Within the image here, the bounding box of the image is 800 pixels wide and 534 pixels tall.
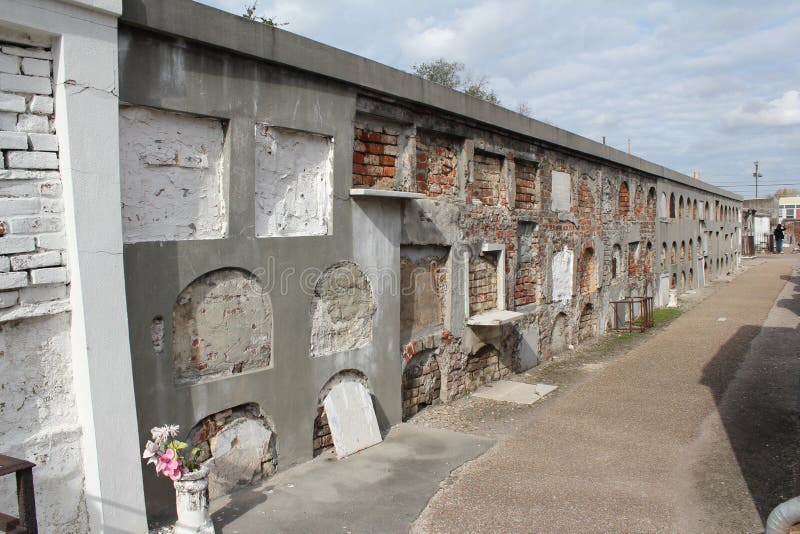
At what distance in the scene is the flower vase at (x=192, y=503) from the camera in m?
3.63

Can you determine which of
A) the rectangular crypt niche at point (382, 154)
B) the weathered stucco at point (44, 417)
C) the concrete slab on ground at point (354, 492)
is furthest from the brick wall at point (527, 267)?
the weathered stucco at point (44, 417)

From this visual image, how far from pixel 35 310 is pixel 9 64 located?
4.38 feet

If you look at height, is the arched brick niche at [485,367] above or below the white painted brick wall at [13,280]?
below

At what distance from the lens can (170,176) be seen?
407 centimetres

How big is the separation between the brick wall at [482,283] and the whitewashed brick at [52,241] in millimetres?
4977

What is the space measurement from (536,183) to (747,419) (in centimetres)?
438

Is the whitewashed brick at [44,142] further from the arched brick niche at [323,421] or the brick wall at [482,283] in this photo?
the brick wall at [482,283]

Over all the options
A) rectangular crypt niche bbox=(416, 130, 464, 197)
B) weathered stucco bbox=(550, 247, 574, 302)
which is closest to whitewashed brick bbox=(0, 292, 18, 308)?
rectangular crypt niche bbox=(416, 130, 464, 197)

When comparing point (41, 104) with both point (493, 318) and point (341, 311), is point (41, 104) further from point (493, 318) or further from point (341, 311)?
point (493, 318)

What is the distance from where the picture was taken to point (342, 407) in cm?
527

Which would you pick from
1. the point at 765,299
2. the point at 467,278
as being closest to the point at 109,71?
the point at 467,278

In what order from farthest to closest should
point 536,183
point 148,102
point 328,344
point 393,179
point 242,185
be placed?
point 536,183, point 393,179, point 328,344, point 242,185, point 148,102

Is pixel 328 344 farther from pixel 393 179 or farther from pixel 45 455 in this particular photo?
pixel 45 455

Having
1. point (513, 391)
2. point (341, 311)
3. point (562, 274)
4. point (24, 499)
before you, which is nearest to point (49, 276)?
point (24, 499)
